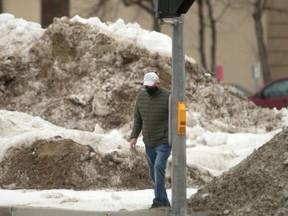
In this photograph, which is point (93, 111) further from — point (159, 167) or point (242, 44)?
point (242, 44)

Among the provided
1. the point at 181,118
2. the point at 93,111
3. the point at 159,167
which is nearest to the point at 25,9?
the point at 93,111

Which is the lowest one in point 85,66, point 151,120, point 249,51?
point 151,120

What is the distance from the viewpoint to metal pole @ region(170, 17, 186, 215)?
9898 millimetres

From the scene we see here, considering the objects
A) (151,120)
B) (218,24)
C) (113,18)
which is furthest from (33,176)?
(218,24)

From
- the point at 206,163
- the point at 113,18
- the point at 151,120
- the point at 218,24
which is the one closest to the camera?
the point at 151,120

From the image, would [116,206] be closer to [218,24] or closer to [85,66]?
[85,66]

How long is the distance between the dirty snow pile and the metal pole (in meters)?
2.88

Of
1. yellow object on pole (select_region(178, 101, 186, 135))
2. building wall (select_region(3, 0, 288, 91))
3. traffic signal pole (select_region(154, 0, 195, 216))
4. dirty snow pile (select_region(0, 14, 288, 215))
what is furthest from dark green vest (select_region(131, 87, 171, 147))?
building wall (select_region(3, 0, 288, 91))

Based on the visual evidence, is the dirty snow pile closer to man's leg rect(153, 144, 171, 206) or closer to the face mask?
→ man's leg rect(153, 144, 171, 206)

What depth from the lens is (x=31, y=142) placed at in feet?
44.0

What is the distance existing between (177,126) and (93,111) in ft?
22.4

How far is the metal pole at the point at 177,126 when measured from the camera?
9.90 metres

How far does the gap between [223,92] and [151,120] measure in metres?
6.94

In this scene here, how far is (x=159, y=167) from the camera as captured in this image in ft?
34.8
